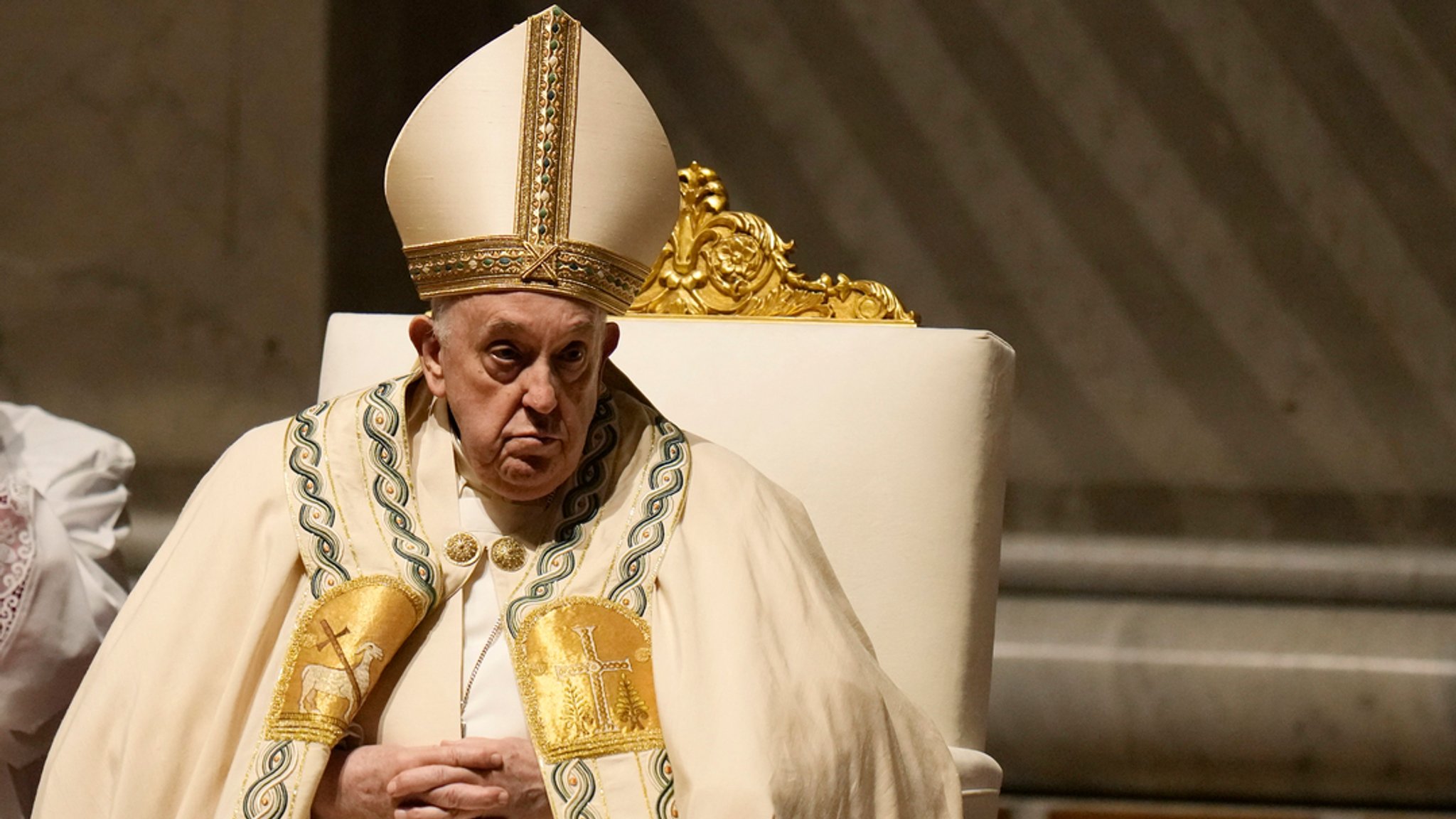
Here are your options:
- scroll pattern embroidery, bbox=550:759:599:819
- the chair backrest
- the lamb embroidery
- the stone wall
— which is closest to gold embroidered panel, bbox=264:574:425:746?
the lamb embroidery

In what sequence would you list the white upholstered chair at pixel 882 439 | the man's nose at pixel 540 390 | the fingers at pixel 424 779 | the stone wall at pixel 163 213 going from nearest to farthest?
the fingers at pixel 424 779 < the man's nose at pixel 540 390 < the white upholstered chair at pixel 882 439 < the stone wall at pixel 163 213

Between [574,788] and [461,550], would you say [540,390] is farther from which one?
[574,788]

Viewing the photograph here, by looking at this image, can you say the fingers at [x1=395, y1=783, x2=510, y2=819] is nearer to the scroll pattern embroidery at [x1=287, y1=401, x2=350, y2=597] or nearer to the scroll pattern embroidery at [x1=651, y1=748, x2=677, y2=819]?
the scroll pattern embroidery at [x1=651, y1=748, x2=677, y2=819]

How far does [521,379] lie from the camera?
2191 mm

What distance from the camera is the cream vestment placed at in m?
2.11

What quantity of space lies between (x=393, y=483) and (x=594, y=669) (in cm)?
35

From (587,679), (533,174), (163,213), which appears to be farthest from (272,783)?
(163,213)

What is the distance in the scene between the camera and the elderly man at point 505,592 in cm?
211

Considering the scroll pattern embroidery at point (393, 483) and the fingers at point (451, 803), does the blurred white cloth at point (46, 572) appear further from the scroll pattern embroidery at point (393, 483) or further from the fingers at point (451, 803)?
the fingers at point (451, 803)

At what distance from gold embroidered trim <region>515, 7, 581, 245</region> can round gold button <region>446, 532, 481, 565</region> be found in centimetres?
37

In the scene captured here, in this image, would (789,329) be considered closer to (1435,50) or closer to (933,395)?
(933,395)

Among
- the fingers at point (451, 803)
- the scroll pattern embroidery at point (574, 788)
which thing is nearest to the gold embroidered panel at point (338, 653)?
the fingers at point (451, 803)

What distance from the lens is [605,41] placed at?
14.0 ft

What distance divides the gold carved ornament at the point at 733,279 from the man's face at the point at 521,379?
0.77 metres
